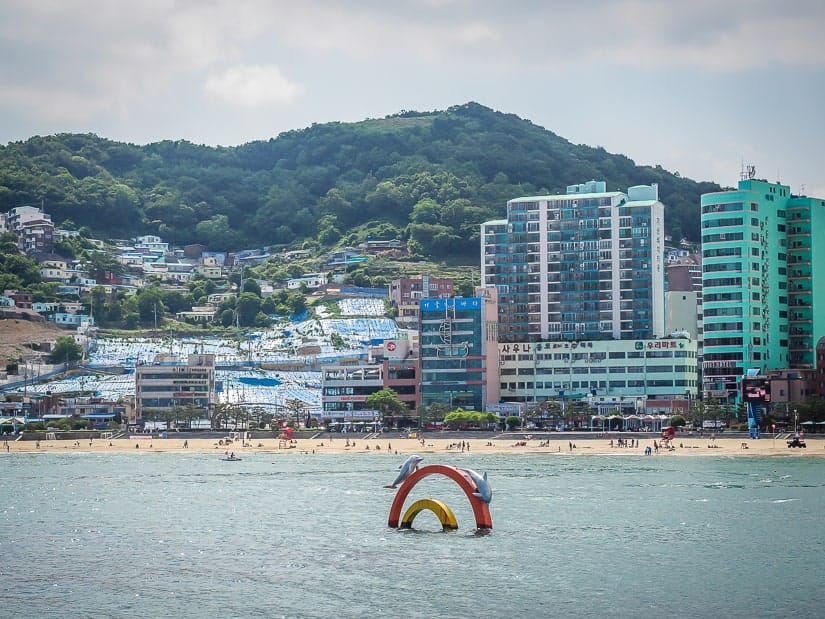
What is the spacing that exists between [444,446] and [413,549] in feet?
307

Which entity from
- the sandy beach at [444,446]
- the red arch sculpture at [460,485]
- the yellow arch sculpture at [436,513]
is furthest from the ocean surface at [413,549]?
the sandy beach at [444,446]

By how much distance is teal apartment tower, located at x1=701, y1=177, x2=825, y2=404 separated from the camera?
18725cm

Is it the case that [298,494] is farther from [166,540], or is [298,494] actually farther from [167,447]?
[167,447]

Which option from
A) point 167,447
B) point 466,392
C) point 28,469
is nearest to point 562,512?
point 28,469

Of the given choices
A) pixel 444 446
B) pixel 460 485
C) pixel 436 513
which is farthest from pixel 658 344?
pixel 436 513

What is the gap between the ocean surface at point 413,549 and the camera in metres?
52.8

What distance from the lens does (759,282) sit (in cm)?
18900

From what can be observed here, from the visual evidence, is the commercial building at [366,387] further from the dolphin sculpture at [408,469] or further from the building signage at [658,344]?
the dolphin sculpture at [408,469]

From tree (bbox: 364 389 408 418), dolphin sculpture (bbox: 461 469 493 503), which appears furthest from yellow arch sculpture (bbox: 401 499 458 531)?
tree (bbox: 364 389 408 418)

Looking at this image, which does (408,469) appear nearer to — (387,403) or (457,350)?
(387,403)

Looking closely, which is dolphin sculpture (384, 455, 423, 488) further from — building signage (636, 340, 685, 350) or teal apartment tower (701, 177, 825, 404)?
building signage (636, 340, 685, 350)

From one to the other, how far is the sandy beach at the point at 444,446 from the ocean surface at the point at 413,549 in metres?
32.8

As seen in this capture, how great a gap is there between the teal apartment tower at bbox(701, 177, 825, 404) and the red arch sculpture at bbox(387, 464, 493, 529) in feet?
388

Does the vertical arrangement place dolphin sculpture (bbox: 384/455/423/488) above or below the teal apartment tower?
below
